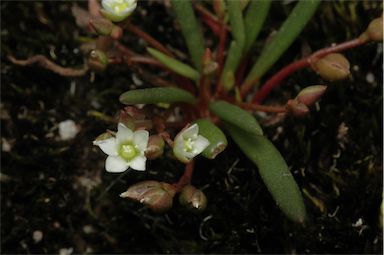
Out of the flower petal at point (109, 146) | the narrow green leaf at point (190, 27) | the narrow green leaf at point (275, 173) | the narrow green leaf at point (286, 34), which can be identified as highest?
the narrow green leaf at point (190, 27)

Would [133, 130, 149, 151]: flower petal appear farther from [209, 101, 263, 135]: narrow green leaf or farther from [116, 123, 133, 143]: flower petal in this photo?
[209, 101, 263, 135]: narrow green leaf

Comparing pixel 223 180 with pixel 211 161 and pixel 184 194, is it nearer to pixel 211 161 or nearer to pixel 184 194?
pixel 211 161

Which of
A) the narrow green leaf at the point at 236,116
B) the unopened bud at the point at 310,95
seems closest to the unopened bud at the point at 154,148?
the narrow green leaf at the point at 236,116

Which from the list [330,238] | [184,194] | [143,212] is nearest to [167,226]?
[143,212]

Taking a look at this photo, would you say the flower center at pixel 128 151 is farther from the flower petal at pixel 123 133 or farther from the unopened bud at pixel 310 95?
the unopened bud at pixel 310 95

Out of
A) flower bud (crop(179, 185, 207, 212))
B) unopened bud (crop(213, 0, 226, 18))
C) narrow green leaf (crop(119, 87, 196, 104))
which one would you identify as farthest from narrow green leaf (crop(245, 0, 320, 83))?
flower bud (crop(179, 185, 207, 212))

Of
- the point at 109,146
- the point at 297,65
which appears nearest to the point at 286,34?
the point at 297,65

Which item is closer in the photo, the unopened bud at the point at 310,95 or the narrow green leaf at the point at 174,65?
the unopened bud at the point at 310,95
